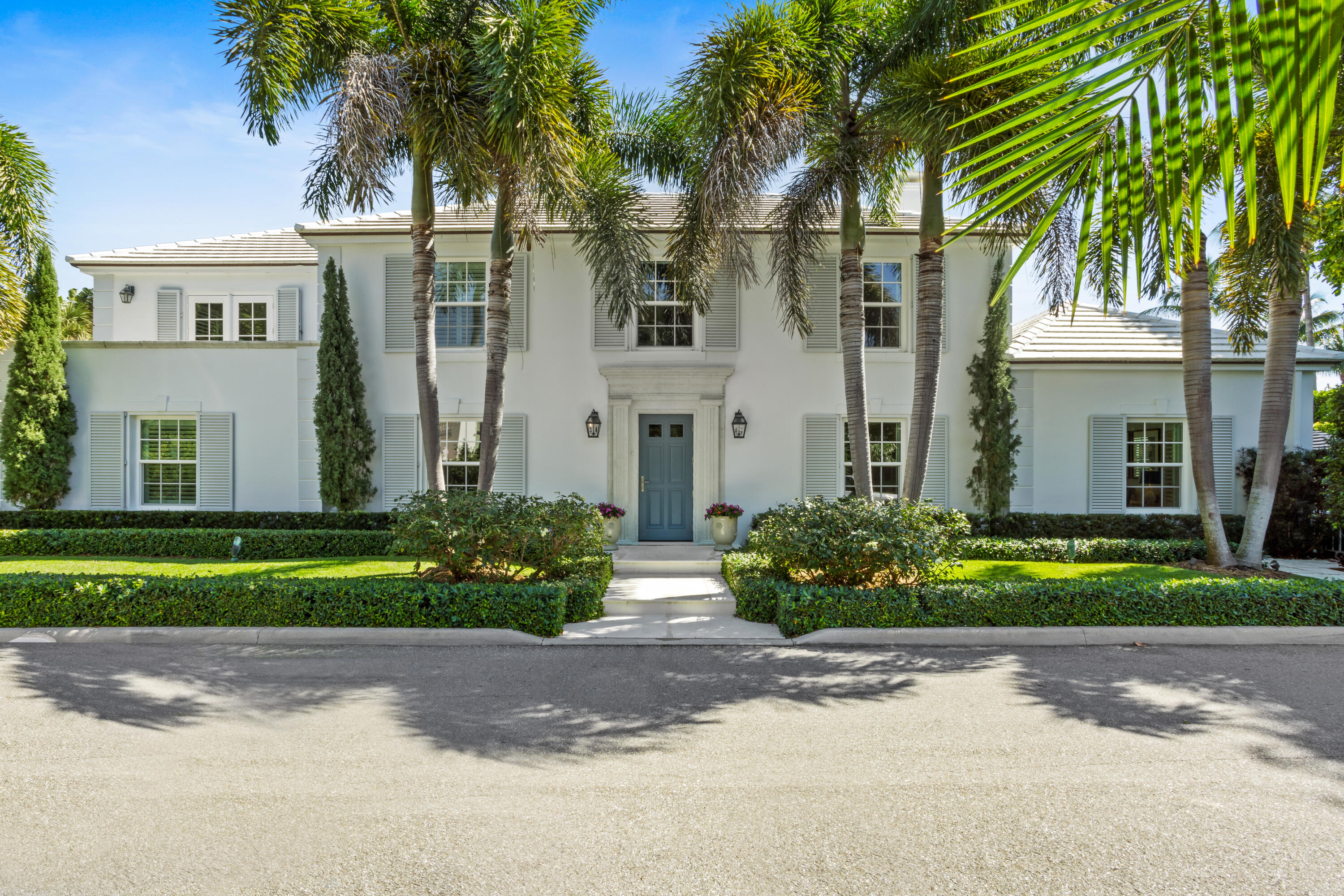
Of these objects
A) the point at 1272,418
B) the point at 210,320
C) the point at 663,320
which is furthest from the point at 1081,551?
the point at 210,320

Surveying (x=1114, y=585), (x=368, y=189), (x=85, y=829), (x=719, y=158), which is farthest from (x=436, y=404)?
(x=1114, y=585)

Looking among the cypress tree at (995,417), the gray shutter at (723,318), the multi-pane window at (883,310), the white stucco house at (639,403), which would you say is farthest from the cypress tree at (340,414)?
the cypress tree at (995,417)

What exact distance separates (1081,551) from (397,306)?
13.4 metres

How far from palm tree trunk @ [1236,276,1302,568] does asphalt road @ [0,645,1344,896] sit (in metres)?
4.82

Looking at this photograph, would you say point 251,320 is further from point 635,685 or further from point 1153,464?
point 1153,464

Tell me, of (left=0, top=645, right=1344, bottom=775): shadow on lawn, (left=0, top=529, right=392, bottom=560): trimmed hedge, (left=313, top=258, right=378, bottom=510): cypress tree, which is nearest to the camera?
(left=0, top=645, right=1344, bottom=775): shadow on lawn

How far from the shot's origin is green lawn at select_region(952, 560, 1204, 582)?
9914 millimetres

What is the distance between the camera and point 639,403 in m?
13.4

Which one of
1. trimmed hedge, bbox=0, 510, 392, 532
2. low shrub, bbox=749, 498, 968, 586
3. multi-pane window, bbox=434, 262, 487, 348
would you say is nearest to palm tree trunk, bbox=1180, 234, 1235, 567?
low shrub, bbox=749, 498, 968, 586

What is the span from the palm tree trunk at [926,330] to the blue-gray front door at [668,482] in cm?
444

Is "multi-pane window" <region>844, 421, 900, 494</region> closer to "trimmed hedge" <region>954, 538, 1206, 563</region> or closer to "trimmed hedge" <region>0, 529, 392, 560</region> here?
"trimmed hedge" <region>954, 538, 1206, 563</region>

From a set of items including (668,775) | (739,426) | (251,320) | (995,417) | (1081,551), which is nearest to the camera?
(668,775)

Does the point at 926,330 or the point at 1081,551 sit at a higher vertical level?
the point at 926,330

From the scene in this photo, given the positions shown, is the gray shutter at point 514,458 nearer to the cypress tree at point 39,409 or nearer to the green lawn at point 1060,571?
the green lawn at point 1060,571
